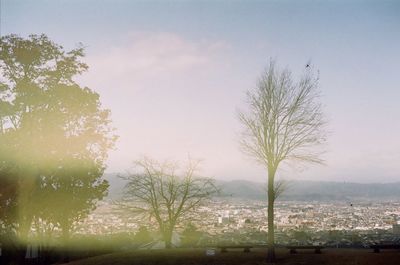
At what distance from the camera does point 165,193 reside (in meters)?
35.3

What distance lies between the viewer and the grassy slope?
2005 centimetres

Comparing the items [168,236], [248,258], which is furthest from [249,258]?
[168,236]

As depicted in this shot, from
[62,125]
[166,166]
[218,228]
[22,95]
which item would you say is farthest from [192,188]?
[22,95]

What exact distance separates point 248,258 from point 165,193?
14.3 metres

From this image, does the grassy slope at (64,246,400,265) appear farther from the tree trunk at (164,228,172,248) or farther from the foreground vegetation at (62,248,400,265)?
the tree trunk at (164,228,172,248)

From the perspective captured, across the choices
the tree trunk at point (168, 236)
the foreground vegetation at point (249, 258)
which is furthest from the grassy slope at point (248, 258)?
the tree trunk at point (168, 236)

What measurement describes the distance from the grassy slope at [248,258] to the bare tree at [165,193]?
7.40m

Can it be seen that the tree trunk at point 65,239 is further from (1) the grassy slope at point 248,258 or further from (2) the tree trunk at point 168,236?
(2) the tree trunk at point 168,236

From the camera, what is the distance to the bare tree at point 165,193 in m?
33.6

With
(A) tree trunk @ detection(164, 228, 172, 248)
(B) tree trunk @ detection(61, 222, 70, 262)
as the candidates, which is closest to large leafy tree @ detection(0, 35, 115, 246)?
(B) tree trunk @ detection(61, 222, 70, 262)

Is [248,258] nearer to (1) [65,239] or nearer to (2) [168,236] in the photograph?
(2) [168,236]

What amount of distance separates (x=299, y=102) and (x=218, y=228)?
25988mm

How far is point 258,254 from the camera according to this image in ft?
78.7

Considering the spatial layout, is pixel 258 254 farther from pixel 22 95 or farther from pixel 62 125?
pixel 22 95
